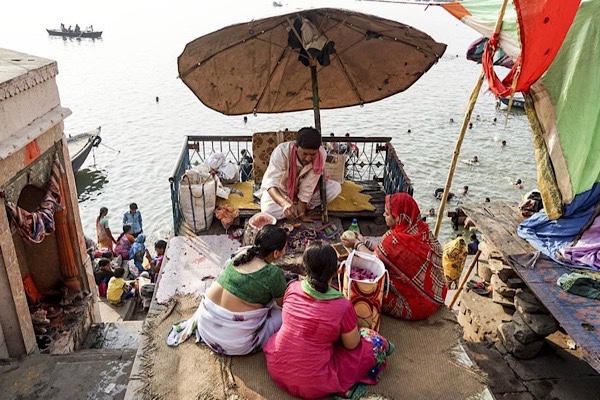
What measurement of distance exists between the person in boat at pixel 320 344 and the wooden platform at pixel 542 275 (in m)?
2.75

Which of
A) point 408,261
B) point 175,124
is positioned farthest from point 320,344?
point 175,124

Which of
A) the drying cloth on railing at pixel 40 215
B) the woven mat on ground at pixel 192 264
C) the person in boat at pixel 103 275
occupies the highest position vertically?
the drying cloth on railing at pixel 40 215

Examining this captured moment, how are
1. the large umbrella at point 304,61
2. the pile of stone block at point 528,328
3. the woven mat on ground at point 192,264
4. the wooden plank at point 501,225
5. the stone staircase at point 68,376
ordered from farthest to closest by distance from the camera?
the wooden plank at point 501,225 < the pile of stone block at point 528,328 < the woven mat on ground at point 192,264 < the stone staircase at point 68,376 < the large umbrella at point 304,61

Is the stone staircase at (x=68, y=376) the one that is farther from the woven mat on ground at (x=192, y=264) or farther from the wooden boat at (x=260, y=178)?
the wooden boat at (x=260, y=178)

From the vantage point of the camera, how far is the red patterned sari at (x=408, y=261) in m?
4.41

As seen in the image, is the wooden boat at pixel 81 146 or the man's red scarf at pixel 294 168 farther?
the wooden boat at pixel 81 146

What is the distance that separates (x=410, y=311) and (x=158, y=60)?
46277mm

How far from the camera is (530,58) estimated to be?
557 cm

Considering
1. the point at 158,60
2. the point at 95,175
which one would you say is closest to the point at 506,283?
the point at 95,175

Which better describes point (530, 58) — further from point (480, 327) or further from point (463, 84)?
point (463, 84)

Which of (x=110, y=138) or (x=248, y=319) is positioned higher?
(x=248, y=319)

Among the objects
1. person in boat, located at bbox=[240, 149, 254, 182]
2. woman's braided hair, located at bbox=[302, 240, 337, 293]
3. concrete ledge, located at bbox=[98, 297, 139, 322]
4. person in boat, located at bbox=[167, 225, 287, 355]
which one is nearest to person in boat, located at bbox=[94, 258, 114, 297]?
concrete ledge, located at bbox=[98, 297, 139, 322]

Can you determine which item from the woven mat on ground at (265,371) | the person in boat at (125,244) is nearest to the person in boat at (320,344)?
the woven mat on ground at (265,371)

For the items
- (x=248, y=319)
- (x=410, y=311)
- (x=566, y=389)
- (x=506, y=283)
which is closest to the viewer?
(x=248, y=319)
